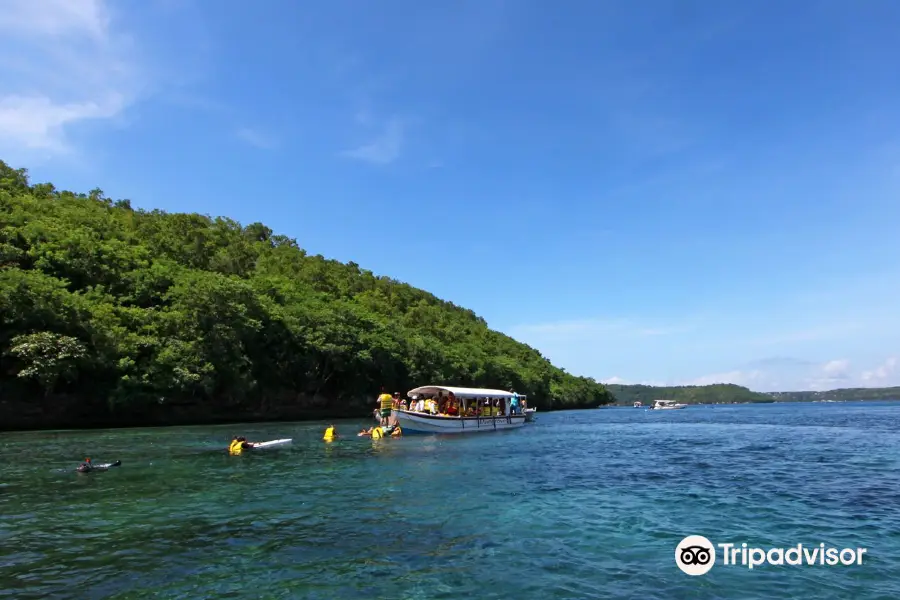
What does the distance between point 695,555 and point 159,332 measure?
173 feet

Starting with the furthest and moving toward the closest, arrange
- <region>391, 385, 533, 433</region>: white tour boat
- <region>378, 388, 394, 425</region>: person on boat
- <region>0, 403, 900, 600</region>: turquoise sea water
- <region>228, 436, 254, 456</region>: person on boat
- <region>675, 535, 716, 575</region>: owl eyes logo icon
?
1. <region>391, 385, 533, 433</region>: white tour boat
2. <region>378, 388, 394, 425</region>: person on boat
3. <region>228, 436, 254, 456</region>: person on boat
4. <region>675, 535, 716, 575</region>: owl eyes logo icon
5. <region>0, 403, 900, 600</region>: turquoise sea water

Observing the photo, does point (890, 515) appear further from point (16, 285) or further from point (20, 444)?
point (16, 285)

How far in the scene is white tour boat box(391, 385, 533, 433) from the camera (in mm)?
38494

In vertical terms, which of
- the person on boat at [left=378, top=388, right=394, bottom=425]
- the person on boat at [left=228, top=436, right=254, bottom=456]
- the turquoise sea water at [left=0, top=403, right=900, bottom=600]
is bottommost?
the turquoise sea water at [left=0, top=403, right=900, bottom=600]

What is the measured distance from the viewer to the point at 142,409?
5047 centimetres

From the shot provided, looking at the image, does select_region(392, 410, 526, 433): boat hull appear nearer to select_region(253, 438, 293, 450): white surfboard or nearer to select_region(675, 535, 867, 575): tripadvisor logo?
select_region(253, 438, 293, 450): white surfboard

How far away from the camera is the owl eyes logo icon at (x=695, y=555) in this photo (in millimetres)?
10289

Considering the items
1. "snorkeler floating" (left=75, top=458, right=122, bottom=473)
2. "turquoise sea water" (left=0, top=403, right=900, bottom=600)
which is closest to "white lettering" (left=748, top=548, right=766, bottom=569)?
"turquoise sea water" (left=0, top=403, right=900, bottom=600)

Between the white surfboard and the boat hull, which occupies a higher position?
the boat hull

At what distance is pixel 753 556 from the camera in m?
11.1

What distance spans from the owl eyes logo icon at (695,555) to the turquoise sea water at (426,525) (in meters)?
0.25

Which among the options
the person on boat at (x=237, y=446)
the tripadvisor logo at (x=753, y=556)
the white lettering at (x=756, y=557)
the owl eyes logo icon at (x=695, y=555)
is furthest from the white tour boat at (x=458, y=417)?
the white lettering at (x=756, y=557)

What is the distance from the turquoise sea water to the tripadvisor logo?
0.27m

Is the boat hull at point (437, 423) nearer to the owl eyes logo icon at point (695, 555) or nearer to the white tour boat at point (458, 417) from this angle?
the white tour boat at point (458, 417)
